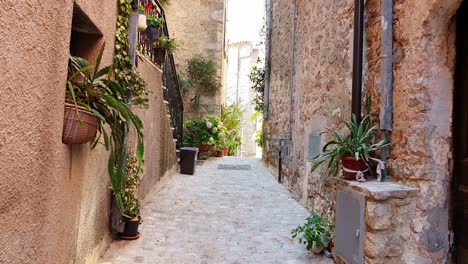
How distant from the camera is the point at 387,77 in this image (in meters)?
2.47

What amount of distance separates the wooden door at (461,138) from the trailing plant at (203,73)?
862cm

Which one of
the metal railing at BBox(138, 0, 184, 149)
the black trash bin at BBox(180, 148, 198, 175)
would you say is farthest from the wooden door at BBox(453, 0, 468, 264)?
the black trash bin at BBox(180, 148, 198, 175)

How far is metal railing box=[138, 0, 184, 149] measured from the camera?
481 cm

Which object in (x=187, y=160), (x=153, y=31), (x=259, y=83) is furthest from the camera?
(x=259, y=83)

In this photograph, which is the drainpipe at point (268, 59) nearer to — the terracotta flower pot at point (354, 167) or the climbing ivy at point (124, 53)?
the climbing ivy at point (124, 53)

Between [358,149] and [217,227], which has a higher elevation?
[358,149]

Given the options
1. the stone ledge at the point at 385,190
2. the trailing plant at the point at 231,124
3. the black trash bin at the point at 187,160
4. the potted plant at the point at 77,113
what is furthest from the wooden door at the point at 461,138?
the trailing plant at the point at 231,124

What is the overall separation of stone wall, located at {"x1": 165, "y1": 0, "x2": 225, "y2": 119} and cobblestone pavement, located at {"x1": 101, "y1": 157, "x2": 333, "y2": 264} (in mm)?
4527

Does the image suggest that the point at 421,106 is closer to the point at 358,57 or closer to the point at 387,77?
the point at 387,77

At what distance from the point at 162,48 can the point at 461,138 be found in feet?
14.6

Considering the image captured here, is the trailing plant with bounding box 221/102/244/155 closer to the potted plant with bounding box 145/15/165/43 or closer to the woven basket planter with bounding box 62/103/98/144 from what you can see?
the potted plant with bounding box 145/15/165/43

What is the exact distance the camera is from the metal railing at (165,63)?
4.81 m

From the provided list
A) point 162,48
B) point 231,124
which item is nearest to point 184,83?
point 231,124

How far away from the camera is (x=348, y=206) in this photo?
8.07ft
